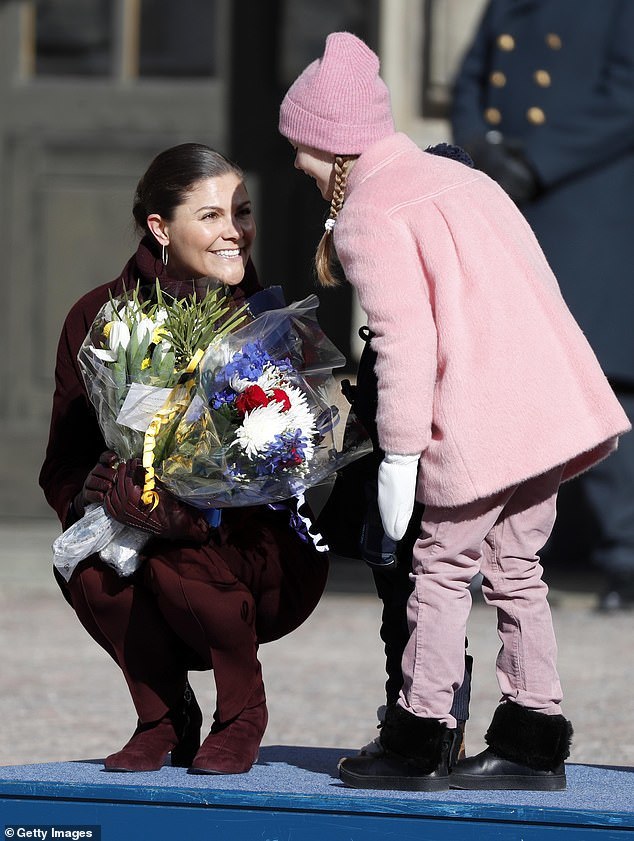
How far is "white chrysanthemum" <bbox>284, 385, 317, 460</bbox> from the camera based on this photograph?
3.04 m

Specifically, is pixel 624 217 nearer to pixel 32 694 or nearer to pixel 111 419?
pixel 32 694

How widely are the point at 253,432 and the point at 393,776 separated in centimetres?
62

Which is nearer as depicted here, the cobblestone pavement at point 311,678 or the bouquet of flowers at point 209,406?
the bouquet of flowers at point 209,406

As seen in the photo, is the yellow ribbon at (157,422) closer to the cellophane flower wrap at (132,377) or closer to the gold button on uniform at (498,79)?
the cellophane flower wrap at (132,377)

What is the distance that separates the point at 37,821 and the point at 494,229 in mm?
1222

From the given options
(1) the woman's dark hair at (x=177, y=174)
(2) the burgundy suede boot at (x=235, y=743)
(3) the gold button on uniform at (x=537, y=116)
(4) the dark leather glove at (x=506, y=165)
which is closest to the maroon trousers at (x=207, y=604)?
(2) the burgundy suede boot at (x=235, y=743)

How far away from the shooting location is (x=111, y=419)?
3.13 m

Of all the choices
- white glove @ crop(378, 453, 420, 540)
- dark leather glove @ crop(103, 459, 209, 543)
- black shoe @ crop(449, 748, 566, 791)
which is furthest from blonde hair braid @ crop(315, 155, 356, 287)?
black shoe @ crop(449, 748, 566, 791)

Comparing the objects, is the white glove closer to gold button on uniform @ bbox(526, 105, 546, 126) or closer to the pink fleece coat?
the pink fleece coat

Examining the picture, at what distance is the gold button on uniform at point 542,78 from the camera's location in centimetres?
595

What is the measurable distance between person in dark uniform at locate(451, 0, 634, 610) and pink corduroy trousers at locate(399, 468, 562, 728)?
292cm

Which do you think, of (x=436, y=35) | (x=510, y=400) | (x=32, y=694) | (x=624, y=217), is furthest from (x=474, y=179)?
(x=436, y=35)

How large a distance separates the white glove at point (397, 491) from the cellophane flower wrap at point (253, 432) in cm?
18

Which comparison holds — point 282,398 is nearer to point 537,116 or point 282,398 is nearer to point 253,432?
point 253,432
